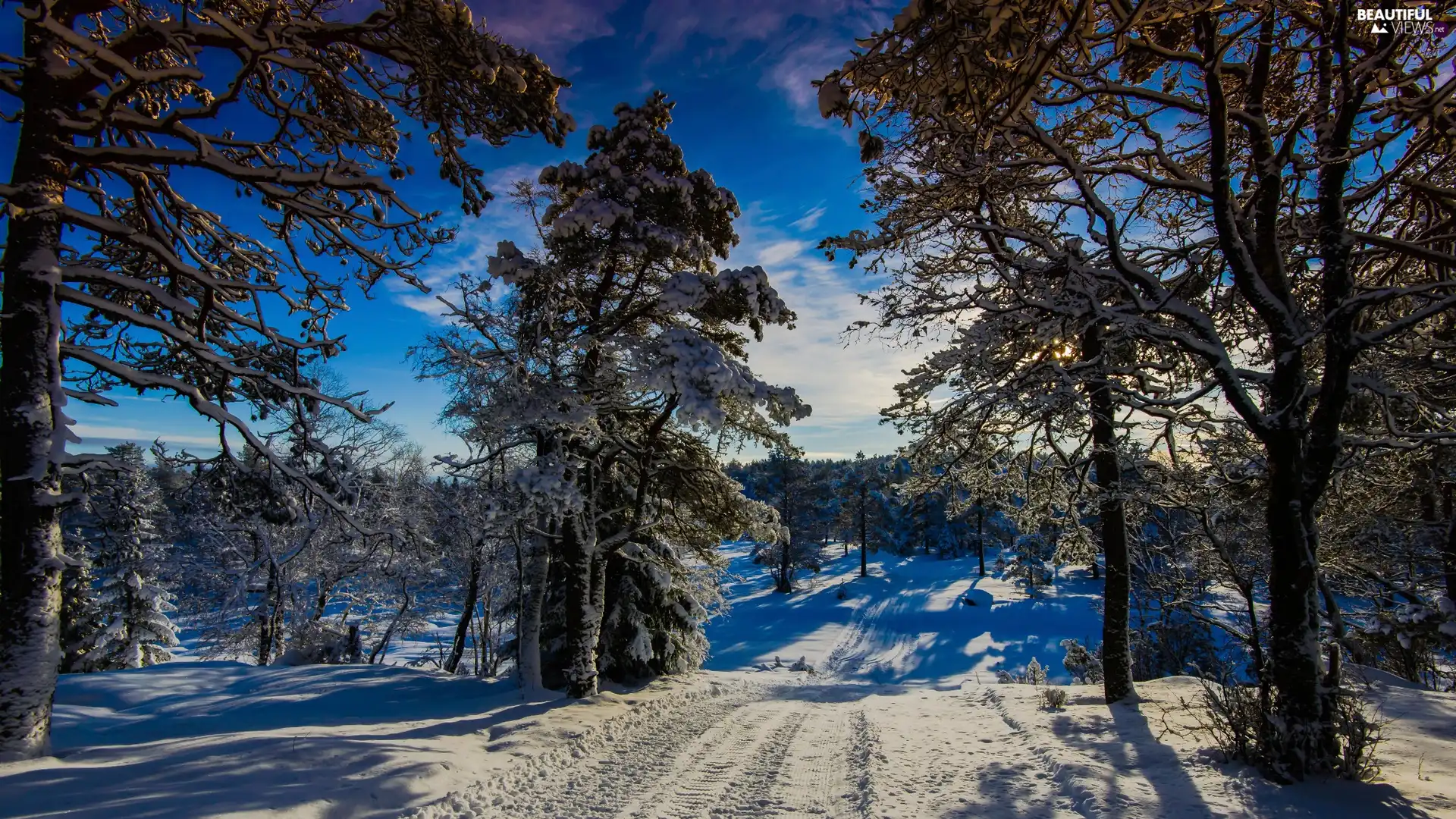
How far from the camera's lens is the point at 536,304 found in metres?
9.52

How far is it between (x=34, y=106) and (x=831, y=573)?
59811 mm

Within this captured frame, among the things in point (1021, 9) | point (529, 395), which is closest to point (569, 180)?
point (529, 395)

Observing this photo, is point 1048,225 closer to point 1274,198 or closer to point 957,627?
point 1274,198

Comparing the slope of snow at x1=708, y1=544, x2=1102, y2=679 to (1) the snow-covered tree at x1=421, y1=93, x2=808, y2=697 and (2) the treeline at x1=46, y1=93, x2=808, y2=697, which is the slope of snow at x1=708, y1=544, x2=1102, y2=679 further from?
(1) the snow-covered tree at x1=421, y1=93, x2=808, y2=697

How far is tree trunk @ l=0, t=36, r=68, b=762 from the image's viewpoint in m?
4.82

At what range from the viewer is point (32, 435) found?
16.5 feet

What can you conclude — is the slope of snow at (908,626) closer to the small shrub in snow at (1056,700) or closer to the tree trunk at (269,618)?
the small shrub in snow at (1056,700)

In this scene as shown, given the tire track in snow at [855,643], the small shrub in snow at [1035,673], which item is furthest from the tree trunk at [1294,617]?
the tire track in snow at [855,643]

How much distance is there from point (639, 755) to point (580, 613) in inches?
148

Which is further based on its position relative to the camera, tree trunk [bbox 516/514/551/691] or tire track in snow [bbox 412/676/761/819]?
tree trunk [bbox 516/514/551/691]

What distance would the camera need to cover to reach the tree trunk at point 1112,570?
8883 millimetres

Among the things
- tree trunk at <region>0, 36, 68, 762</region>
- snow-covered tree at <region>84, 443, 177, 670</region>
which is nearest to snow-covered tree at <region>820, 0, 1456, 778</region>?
tree trunk at <region>0, 36, 68, 762</region>

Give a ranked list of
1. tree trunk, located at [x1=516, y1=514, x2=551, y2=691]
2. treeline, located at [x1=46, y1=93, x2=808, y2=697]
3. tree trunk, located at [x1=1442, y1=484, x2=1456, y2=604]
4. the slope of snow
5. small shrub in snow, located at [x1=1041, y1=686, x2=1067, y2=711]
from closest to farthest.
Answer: treeline, located at [x1=46, y1=93, x2=808, y2=697], small shrub in snow, located at [x1=1041, y1=686, x2=1067, y2=711], tree trunk, located at [x1=1442, y1=484, x2=1456, y2=604], tree trunk, located at [x1=516, y1=514, x2=551, y2=691], the slope of snow

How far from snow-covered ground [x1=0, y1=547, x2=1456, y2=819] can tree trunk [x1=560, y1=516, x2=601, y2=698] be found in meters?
0.57
